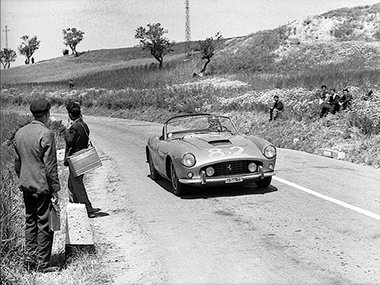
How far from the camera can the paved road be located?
555 centimetres

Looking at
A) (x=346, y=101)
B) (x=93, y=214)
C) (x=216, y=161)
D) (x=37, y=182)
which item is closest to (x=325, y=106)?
(x=346, y=101)

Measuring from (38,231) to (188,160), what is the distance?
3.77 meters

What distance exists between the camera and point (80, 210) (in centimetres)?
632

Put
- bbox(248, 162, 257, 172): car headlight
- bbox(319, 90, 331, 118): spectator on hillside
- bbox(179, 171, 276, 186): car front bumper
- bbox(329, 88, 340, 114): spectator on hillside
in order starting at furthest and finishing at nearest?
1. bbox(319, 90, 331, 118): spectator on hillside
2. bbox(329, 88, 340, 114): spectator on hillside
3. bbox(248, 162, 257, 172): car headlight
4. bbox(179, 171, 276, 186): car front bumper

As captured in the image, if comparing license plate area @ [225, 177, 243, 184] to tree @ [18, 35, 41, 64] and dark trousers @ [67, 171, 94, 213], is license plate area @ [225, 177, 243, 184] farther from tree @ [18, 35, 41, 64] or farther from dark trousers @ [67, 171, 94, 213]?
tree @ [18, 35, 41, 64]

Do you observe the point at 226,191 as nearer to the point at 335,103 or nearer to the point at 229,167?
the point at 229,167

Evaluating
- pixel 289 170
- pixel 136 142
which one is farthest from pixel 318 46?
pixel 289 170

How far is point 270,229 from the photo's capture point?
7172 millimetres

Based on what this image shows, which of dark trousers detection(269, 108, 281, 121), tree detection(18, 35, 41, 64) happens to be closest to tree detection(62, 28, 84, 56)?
tree detection(18, 35, 41, 64)

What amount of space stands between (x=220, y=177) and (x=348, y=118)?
8760mm

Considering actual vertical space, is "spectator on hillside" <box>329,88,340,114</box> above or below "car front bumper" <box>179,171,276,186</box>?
above

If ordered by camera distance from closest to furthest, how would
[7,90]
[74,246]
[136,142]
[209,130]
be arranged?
[74,246]
[209,130]
[136,142]
[7,90]

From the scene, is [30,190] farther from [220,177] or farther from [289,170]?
[289,170]

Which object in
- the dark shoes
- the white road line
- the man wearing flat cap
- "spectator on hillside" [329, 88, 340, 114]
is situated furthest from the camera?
"spectator on hillside" [329, 88, 340, 114]
